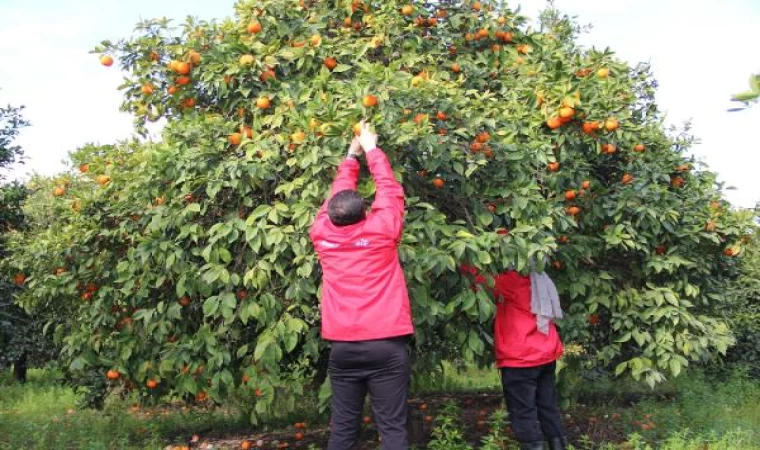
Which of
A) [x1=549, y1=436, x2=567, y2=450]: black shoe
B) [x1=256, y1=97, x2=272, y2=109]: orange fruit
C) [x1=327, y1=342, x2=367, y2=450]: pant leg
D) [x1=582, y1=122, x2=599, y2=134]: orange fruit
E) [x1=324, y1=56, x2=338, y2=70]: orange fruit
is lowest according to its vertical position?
[x1=549, y1=436, x2=567, y2=450]: black shoe

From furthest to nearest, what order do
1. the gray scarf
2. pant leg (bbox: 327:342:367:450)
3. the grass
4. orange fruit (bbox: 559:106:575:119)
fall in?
the grass
orange fruit (bbox: 559:106:575:119)
the gray scarf
pant leg (bbox: 327:342:367:450)

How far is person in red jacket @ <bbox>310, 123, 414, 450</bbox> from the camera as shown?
311 centimetres

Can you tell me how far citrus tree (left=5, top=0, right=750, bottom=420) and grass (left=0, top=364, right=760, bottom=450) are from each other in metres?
0.62

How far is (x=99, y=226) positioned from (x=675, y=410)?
490 centimetres

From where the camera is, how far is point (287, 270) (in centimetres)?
393

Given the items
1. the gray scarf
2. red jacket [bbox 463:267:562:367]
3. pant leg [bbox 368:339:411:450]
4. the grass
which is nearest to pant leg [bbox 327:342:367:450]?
pant leg [bbox 368:339:411:450]

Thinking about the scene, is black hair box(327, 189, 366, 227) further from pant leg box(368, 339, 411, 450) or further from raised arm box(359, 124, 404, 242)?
pant leg box(368, 339, 411, 450)

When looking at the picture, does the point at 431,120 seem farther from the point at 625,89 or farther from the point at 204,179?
the point at 625,89

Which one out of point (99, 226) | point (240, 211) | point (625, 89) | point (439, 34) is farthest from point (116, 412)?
point (625, 89)

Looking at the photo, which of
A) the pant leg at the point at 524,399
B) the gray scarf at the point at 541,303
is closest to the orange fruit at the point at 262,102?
the gray scarf at the point at 541,303

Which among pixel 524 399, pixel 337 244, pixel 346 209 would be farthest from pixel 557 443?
pixel 346 209

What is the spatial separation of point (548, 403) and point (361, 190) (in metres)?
1.84

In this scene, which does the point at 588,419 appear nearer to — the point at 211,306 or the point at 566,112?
the point at 566,112

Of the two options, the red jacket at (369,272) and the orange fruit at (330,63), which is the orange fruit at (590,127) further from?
the red jacket at (369,272)
